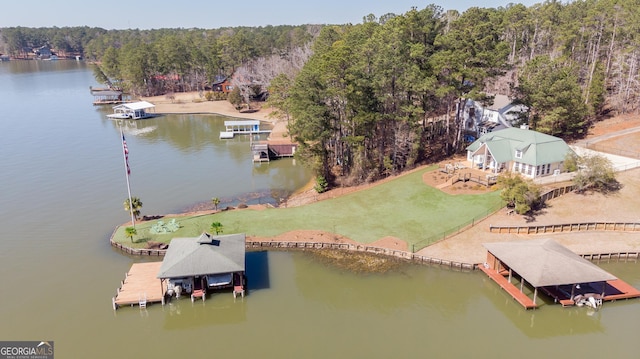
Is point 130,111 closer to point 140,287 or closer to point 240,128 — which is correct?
point 240,128

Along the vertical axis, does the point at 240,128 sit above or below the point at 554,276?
above

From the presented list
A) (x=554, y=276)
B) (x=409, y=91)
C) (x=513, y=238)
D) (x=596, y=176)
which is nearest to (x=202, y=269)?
(x=554, y=276)

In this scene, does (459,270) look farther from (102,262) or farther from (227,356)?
(102,262)

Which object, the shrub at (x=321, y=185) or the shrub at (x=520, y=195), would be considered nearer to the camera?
the shrub at (x=520, y=195)

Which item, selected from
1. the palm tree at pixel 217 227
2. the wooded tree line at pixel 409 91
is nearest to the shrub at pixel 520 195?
the wooded tree line at pixel 409 91

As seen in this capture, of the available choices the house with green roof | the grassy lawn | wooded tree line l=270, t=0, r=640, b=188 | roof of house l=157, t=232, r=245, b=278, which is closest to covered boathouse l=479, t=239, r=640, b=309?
the grassy lawn

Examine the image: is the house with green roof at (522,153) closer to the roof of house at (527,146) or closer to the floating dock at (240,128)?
the roof of house at (527,146)
